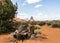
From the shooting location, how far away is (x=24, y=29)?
55.8ft

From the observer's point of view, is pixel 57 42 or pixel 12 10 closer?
pixel 57 42

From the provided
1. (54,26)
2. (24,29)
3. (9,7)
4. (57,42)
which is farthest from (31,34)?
(54,26)

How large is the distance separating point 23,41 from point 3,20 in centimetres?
748

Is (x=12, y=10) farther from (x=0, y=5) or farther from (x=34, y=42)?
(x=34, y=42)

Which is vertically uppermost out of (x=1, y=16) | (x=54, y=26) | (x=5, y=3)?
(x=5, y=3)

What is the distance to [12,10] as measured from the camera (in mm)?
23547

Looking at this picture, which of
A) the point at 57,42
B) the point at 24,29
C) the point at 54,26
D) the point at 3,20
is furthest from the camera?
the point at 54,26

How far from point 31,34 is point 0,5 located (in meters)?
6.84

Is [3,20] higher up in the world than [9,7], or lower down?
lower down

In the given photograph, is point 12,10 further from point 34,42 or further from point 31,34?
point 34,42

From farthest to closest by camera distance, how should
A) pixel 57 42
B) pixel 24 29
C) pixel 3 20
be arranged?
pixel 3 20 < pixel 24 29 < pixel 57 42

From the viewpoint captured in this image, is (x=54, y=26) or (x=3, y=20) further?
(x=54, y=26)

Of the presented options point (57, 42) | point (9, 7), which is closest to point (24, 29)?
point (57, 42)

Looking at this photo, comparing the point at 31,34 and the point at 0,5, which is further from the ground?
the point at 0,5
